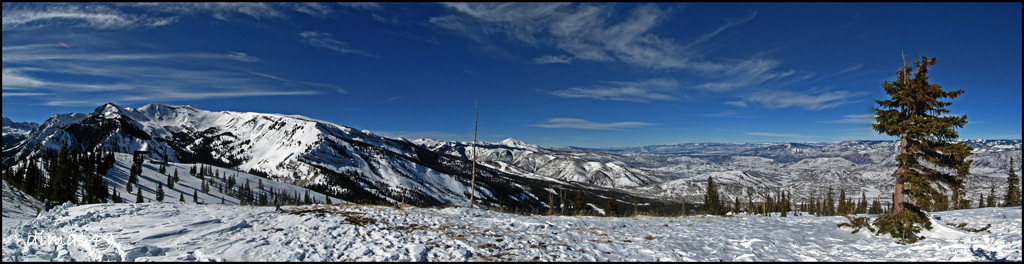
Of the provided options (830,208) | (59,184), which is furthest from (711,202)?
(59,184)

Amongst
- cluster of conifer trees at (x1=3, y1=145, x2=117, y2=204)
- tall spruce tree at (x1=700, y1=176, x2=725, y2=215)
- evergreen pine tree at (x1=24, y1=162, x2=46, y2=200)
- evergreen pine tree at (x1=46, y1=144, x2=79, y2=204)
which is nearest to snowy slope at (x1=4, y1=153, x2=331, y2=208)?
cluster of conifer trees at (x1=3, y1=145, x2=117, y2=204)

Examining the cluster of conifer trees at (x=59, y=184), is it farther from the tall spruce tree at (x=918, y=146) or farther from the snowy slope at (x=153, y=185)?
the tall spruce tree at (x=918, y=146)

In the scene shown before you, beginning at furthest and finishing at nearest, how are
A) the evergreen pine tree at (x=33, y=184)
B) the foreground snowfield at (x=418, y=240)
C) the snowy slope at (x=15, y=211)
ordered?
the evergreen pine tree at (x=33, y=184), the snowy slope at (x=15, y=211), the foreground snowfield at (x=418, y=240)

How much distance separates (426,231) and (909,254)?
16388 millimetres

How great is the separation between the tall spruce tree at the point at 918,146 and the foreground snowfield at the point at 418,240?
922 millimetres

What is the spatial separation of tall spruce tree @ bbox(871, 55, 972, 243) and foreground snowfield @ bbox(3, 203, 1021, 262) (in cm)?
92

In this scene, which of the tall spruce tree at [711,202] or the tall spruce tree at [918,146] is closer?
the tall spruce tree at [918,146]

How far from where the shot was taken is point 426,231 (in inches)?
587

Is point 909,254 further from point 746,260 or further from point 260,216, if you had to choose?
point 260,216

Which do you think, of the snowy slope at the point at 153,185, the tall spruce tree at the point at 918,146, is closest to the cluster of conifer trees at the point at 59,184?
the snowy slope at the point at 153,185

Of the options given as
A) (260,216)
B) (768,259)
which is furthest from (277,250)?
(768,259)

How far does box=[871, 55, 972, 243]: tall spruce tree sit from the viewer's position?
15180 mm

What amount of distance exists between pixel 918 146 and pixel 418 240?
19.9m

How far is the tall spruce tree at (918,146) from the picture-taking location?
49.8 ft
